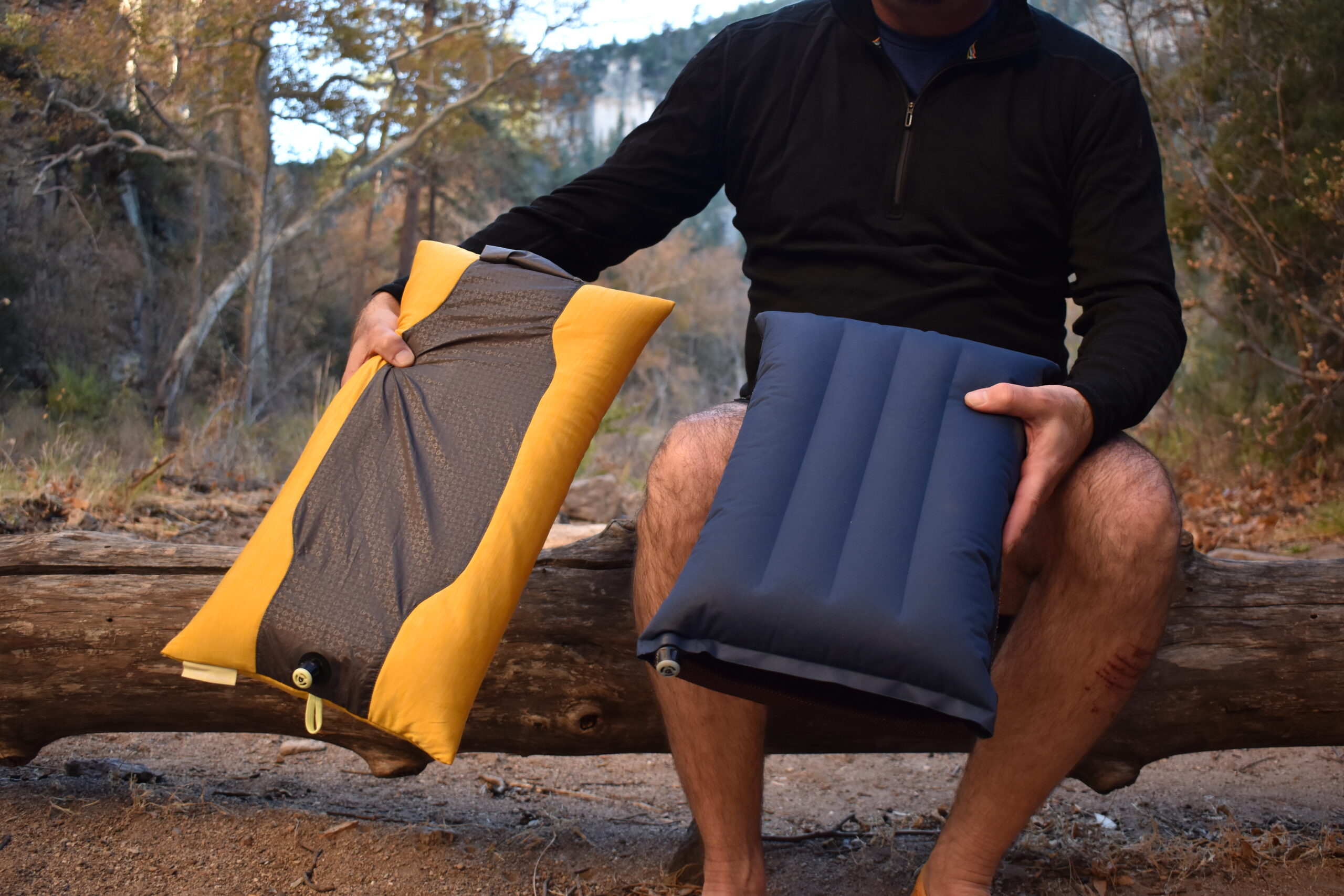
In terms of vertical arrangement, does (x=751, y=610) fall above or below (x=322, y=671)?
above

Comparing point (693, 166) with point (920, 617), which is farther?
point (693, 166)

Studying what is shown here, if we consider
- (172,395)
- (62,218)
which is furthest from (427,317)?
(172,395)

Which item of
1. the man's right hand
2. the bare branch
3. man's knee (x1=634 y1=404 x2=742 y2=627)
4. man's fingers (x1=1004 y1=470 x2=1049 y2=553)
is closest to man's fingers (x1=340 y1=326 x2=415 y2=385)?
the man's right hand

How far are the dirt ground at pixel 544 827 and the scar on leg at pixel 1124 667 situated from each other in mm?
535

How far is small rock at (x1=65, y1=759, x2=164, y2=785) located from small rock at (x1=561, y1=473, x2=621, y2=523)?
13.5 feet

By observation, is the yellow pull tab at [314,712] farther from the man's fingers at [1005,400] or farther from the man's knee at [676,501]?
the man's fingers at [1005,400]

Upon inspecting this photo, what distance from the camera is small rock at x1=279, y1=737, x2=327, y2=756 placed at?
97.0 inches

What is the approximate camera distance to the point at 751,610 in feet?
3.80

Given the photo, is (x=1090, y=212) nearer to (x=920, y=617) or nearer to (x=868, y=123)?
(x=868, y=123)

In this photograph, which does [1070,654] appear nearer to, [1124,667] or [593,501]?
[1124,667]

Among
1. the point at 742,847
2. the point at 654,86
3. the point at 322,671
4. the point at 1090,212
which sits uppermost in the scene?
the point at 654,86

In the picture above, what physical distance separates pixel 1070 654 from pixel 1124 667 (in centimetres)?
7

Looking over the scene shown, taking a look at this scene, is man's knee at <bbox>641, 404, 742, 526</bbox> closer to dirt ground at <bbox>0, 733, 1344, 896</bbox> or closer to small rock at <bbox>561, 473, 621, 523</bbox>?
dirt ground at <bbox>0, 733, 1344, 896</bbox>

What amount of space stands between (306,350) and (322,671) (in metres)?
15.1
